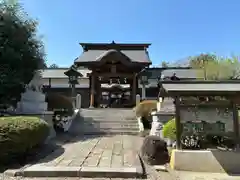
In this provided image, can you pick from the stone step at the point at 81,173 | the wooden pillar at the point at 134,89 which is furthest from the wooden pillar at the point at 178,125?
the wooden pillar at the point at 134,89

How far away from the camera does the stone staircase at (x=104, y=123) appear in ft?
39.9

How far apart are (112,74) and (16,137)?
45.3 ft

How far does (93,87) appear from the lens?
19.2 m

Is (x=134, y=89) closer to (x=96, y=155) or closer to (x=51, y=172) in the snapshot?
(x=96, y=155)

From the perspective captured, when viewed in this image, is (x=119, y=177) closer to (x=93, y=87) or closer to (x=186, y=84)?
(x=186, y=84)

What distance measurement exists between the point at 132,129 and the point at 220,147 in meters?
5.85

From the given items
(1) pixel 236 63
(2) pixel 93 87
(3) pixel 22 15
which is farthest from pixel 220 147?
(1) pixel 236 63

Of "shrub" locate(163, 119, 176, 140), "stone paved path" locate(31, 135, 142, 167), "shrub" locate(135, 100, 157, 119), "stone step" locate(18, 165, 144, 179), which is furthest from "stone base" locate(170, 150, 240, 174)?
"shrub" locate(135, 100, 157, 119)

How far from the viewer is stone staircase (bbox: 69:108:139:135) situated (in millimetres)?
12156

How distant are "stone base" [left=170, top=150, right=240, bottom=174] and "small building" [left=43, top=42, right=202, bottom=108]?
40.9ft

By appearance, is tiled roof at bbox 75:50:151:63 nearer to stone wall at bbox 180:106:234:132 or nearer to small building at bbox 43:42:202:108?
small building at bbox 43:42:202:108

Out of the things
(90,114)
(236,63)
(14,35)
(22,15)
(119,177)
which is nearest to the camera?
(119,177)

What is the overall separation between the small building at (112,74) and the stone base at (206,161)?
12.5 meters

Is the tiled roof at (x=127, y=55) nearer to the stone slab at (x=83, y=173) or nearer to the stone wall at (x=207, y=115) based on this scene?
the stone wall at (x=207, y=115)
